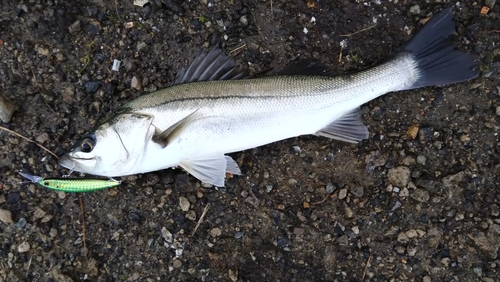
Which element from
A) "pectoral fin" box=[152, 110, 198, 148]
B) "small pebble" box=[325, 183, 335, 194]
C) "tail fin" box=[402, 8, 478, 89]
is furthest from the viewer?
"small pebble" box=[325, 183, 335, 194]

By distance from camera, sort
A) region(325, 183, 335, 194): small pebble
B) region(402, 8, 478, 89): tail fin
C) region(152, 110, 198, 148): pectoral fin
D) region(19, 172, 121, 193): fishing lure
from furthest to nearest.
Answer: region(325, 183, 335, 194): small pebble
region(19, 172, 121, 193): fishing lure
region(402, 8, 478, 89): tail fin
region(152, 110, 198, 148): pectoral fin

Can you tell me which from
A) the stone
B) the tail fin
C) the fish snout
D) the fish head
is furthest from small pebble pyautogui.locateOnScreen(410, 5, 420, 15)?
the fish snout

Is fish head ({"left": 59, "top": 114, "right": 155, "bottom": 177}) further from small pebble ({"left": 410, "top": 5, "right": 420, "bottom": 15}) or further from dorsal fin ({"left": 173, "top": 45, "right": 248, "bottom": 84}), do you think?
small pebble ({"left": 410, "top": 5, "right": 420, "bottom": 15})

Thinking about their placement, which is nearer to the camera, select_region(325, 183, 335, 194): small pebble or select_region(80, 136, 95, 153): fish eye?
select_region(80, 136, 95, 153): fish eye

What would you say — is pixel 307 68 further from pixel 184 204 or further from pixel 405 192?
pixel 184 204

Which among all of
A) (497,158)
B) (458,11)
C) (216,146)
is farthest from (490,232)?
(216,146)

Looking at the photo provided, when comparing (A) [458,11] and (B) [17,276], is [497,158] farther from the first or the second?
(B) [17,276]

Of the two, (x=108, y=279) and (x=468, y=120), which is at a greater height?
(x=468, y=120)

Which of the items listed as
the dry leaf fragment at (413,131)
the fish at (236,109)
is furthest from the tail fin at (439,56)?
the dry leaf fragment at (413,131)
